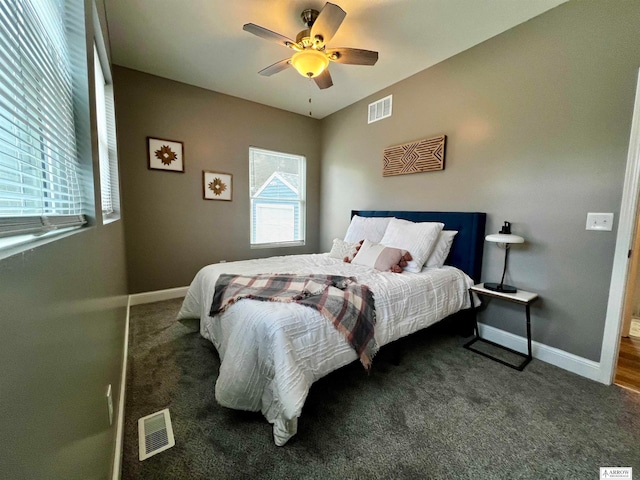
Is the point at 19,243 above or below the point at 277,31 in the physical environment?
below

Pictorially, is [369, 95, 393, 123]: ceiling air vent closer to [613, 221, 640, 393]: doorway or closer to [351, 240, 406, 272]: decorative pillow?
[351, 240, 406, 272]: decorative pillow

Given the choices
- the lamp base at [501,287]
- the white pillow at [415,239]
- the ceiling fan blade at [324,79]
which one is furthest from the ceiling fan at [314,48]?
the lamp base at [501,287]

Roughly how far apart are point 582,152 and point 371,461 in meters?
2.54

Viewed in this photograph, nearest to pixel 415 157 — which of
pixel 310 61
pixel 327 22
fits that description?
pixel 310 61

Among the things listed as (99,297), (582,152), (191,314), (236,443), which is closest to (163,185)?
(191,314)

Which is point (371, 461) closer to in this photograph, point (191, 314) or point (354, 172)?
point (191, 314)

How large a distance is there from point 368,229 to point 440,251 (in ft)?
2.80

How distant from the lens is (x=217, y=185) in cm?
361

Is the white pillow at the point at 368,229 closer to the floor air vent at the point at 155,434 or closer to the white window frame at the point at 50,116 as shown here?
the floor air vent at the point at 155,434

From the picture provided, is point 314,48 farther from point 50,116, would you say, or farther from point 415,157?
point 50,116

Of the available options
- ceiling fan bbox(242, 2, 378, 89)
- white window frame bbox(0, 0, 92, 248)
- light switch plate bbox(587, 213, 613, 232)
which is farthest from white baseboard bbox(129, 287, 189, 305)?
light switch plate bbox(587, 213, 613, 232)

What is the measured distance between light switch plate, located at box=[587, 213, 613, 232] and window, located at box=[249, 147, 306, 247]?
3.45 metres

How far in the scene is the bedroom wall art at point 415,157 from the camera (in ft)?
9.18

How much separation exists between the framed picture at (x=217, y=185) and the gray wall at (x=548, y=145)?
262 centimetres
